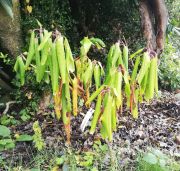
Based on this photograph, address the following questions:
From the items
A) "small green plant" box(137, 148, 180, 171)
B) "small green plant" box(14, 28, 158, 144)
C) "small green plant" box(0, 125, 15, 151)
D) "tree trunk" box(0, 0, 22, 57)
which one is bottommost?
"small green plant" box(137, 148, 180, 171)

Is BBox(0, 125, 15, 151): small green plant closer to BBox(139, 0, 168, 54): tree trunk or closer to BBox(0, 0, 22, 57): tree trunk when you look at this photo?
BBox(0, 0, 22, 57): tree trunk

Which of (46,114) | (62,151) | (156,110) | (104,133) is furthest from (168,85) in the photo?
(104,133)

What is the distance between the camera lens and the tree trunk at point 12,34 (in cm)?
331

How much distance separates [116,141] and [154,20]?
194cm

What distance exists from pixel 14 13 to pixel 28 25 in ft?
0.60

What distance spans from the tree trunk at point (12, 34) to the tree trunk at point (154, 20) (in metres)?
1.49

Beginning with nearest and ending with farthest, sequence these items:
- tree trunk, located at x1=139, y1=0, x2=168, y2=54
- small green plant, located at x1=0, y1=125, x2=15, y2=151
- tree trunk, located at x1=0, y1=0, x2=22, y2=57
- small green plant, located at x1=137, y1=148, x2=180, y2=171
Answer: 1. small green plant, located at x1=137, y1=148, x2=180, y2=171
2. small green plant, located at x1=0, y1=125, x2=15, y2=151
3. tree trunk, located at x1=0, y1=0, x2=22, y2=57
4. tree trunk, located at x1=139, y1=0, x2=168, y2=54

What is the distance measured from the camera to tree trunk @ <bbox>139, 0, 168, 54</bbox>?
404 centimetres

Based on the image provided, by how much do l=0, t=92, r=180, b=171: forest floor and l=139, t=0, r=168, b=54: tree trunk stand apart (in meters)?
0.97

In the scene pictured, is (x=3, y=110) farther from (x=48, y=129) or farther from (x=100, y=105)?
(x=100, y=105)

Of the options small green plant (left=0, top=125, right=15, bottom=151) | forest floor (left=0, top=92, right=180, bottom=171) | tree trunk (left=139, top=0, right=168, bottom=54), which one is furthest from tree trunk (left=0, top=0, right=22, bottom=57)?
tree trunk (left=139, top=0, right=168, bottom=54)

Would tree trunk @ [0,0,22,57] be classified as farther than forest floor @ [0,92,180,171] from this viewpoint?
Yes

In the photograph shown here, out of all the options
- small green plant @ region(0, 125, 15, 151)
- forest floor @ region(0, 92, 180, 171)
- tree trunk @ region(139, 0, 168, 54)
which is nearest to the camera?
forest floor @ region(0, 92, 180, 171)

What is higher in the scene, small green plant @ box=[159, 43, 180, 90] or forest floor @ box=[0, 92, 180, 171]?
small green plant @ box=[159, 43, 180, 90]
